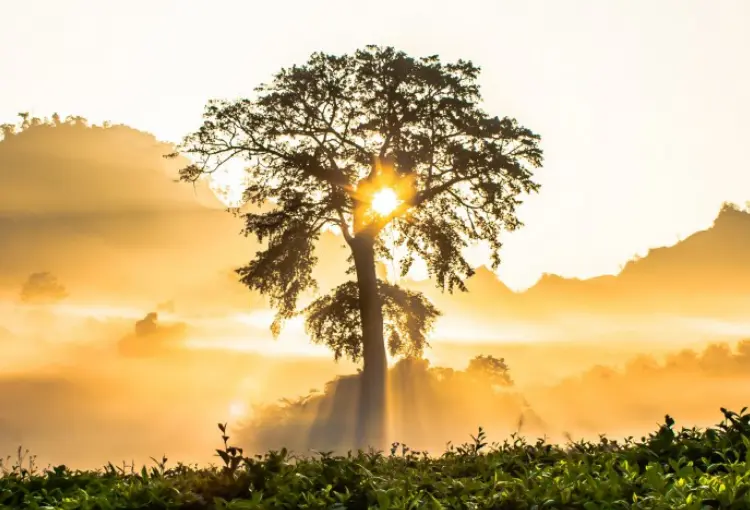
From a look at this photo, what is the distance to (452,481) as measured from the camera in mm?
5996

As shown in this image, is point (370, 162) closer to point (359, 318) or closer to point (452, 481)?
point (359, 318)

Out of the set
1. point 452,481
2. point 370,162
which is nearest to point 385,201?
point 370,162

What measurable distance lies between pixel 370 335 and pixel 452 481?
70.0 feet

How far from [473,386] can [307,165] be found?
15.6 meters

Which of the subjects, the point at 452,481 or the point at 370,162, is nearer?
the point at 452,481

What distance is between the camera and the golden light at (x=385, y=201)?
27078 millimetres

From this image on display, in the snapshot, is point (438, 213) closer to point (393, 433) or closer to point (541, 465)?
point (393, 433)

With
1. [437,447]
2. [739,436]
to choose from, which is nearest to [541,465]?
[739,436]

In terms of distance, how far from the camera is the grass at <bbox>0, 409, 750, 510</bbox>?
16.8 feet

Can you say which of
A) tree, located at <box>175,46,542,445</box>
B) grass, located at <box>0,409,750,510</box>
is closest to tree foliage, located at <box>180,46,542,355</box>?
tree, located at <box>175,46,542,445</box>

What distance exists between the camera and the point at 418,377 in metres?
34.9

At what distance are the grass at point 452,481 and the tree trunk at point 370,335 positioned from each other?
1939 cm

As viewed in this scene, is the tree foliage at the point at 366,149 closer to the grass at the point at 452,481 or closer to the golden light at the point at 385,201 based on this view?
the golden light at the point at 385,201

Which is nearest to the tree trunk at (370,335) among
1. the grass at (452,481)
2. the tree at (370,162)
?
the tree at (370,162)
